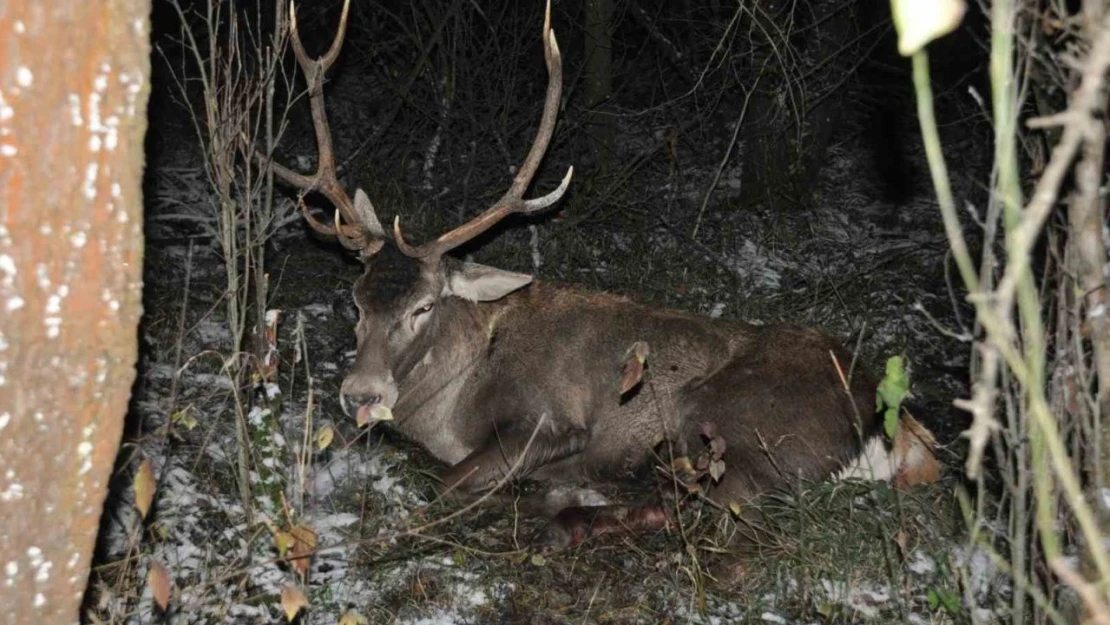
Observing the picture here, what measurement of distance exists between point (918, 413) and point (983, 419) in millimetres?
6126

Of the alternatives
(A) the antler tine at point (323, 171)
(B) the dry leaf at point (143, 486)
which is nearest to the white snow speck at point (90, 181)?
(B) the dry leaf at point (143, 486)

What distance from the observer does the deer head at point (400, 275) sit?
641 centimetres

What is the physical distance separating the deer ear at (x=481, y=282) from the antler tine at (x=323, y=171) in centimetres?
58

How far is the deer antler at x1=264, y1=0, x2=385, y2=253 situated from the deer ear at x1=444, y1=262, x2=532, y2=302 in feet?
1.67

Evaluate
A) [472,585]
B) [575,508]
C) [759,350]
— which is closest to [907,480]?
[759,350]

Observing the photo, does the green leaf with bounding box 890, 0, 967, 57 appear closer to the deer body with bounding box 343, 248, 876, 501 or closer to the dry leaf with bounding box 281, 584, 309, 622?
the dry leaf with bounding box 281, 584, 309, 622

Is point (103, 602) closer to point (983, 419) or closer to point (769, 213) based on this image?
point (983, 419)

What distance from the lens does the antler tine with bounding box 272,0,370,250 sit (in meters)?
6.42

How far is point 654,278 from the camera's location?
9312 millimetres

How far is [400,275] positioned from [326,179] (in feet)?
2.46

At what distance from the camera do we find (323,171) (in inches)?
268

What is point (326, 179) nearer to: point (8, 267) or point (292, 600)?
point (292, 600)

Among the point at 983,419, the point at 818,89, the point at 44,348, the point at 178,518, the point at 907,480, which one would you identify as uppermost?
the point at 818,89

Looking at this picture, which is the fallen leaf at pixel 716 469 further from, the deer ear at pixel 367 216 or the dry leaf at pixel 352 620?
the deer ear at pixel 367 216
